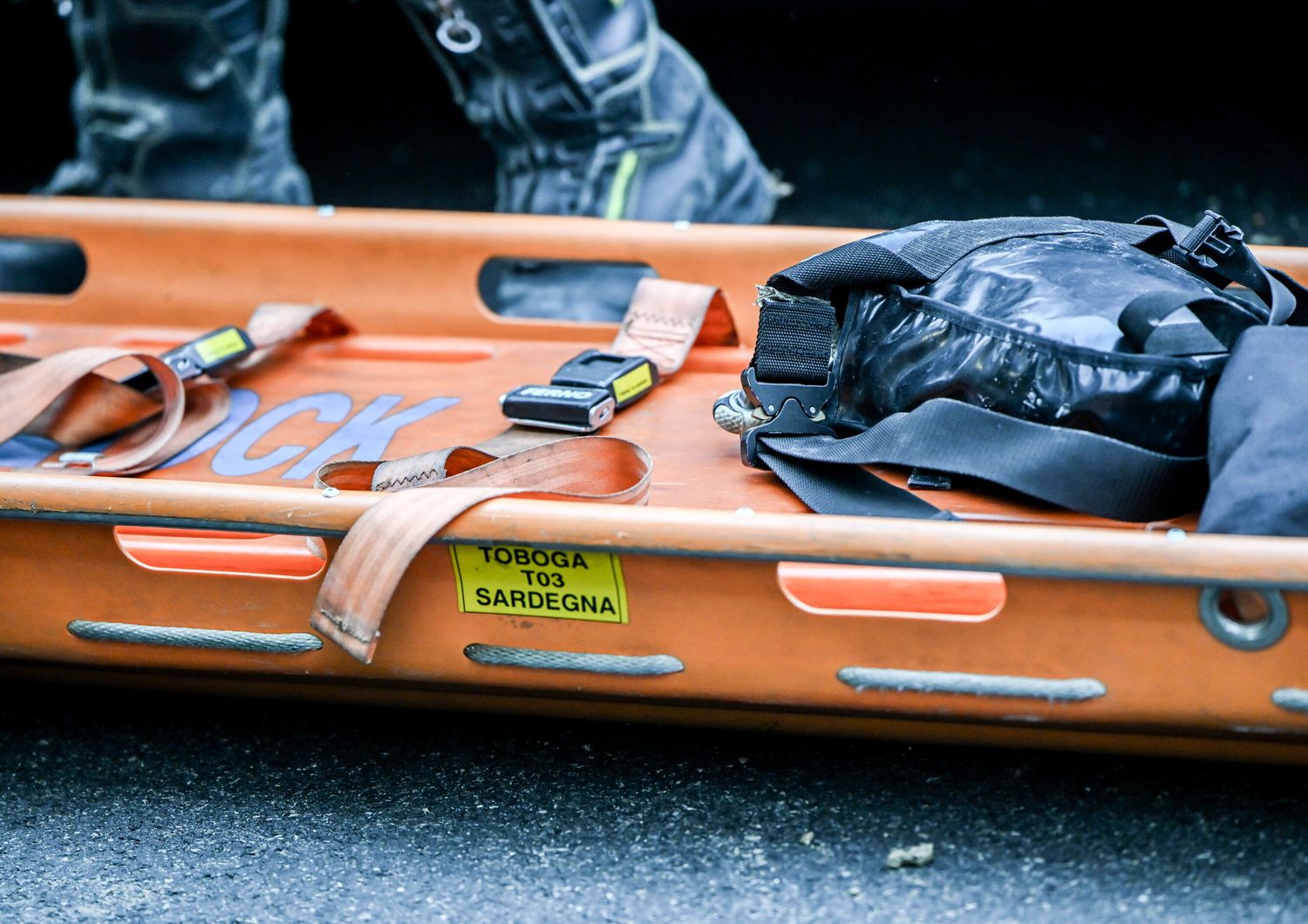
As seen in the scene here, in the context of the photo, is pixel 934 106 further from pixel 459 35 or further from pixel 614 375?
pixel 614 375

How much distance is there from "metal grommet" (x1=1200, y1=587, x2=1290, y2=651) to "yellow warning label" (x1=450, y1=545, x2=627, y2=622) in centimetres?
43

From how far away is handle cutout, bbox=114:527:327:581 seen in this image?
1272 millimetres

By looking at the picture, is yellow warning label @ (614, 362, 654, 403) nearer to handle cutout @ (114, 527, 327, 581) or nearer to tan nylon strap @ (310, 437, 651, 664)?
tan nylon strap @ (310, 437, 651, 664)

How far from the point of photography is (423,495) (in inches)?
41.7

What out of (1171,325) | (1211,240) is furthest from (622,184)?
(1171,325)

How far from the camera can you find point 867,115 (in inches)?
122

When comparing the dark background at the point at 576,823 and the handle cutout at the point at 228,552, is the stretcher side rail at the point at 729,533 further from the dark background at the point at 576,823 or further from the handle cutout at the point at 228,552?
the dark background at the point at 576,823

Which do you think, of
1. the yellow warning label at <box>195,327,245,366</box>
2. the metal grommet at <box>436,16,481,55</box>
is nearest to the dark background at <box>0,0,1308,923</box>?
the yellow warning label at <box>195,327,245,366</box>

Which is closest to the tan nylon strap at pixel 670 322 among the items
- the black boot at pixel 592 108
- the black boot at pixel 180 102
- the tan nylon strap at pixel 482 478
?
the tan nylon strap at pixel 482 478

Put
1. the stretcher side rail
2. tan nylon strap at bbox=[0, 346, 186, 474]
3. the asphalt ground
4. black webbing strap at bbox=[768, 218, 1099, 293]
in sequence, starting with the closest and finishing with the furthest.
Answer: the stretcher side rail → the asphalt ground → black webbing strap at bbox=[768, 218, 1099, 293] → tan nylon strap at bbox=[0, 346, 186, 474]

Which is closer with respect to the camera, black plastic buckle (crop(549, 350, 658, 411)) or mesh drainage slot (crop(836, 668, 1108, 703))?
mesh drainage slot (crop(836, 668, 1108, 703))

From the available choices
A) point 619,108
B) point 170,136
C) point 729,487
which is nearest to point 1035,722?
point 729,487

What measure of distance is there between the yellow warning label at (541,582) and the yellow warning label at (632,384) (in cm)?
52

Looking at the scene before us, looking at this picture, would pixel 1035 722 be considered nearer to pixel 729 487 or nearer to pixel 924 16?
pixel 729 487
